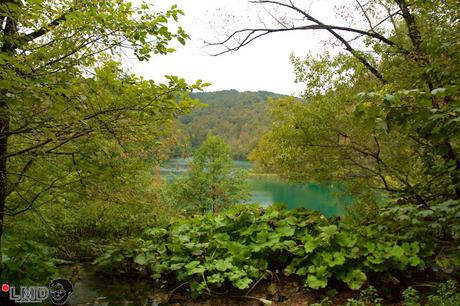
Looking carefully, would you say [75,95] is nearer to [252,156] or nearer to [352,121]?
[352,121]

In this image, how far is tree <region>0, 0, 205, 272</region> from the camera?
6.32 ft

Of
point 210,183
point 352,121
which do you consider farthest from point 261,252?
point 210,183

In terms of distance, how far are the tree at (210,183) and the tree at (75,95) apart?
9.59 meters

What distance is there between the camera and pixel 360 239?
→ 3541 millimetres

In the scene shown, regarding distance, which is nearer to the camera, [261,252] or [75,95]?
[75,95]

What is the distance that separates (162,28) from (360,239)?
9.18 feet

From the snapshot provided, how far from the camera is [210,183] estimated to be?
1338 centimetres

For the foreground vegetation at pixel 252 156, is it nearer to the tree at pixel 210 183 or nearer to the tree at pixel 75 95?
the tree at pixel 75 95

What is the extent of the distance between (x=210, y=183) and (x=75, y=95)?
37.5 ft

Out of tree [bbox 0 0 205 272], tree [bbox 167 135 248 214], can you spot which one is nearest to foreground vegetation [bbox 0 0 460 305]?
tree [bbox 0 0 205 272]

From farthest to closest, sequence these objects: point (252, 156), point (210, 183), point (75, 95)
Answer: point (210, 183)
point (252, 156)
point (75, 95)

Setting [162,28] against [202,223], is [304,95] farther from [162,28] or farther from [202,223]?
[162,28]

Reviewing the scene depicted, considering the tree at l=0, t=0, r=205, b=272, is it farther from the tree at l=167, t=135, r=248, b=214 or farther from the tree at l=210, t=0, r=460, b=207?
the tree at l=167, t=135, r=248, b=214

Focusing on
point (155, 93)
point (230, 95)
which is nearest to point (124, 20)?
point (155, 93)
